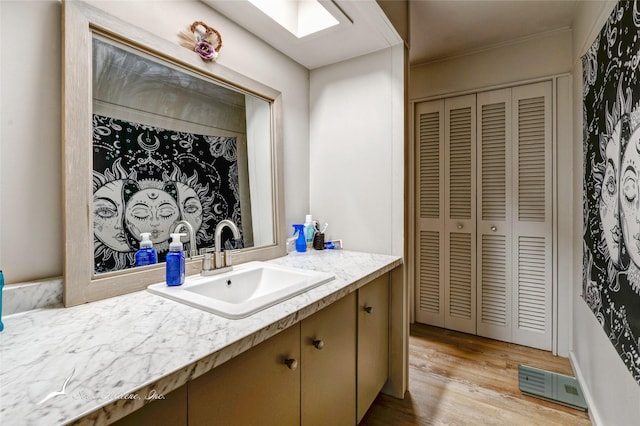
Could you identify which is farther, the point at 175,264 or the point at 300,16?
the point at 300,16

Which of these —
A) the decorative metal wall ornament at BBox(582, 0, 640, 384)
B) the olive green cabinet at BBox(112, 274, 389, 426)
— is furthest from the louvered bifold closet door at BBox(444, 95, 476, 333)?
the olive green cabinet at BBox(112, 274, 389, 426)

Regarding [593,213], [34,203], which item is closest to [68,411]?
[34,203]

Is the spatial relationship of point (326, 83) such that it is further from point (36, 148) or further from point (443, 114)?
point (36, 148)

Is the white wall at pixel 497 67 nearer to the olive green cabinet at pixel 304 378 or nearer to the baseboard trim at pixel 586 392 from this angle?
the olive green cabinet at pixel 304 378

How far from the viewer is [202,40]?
1.38 metres

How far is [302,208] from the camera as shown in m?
2.08

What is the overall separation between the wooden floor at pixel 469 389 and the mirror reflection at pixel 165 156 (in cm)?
129

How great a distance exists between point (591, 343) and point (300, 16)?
94.4 inches

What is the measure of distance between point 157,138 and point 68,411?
1.01 m

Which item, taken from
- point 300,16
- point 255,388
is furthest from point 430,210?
point 255,388

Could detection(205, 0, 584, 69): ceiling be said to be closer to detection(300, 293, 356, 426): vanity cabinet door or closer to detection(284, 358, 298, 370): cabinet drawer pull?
detection(300, 293, 356, 426): vanity cabinet door

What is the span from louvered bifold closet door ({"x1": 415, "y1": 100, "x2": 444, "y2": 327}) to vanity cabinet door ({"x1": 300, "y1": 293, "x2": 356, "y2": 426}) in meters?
1.61

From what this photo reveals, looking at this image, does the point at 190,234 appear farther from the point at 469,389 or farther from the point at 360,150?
the point at 469,389

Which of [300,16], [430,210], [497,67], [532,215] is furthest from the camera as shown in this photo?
[430,210]
